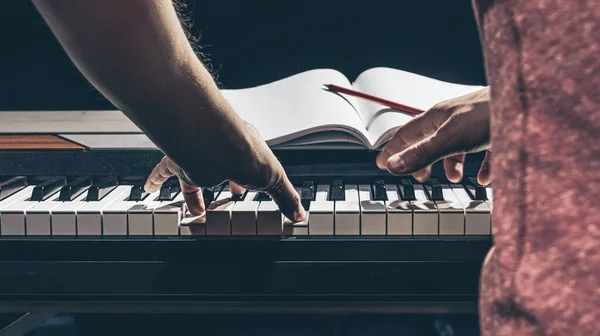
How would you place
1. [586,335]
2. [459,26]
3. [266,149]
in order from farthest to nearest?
[459,26] < [266,149] < [586,335]

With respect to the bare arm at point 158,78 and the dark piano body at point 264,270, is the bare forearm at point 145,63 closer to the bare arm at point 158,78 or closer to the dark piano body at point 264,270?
the bare arm at point 158,78

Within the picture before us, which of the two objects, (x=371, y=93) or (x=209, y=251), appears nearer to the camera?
(x=209, y=251)

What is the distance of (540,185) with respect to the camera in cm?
34

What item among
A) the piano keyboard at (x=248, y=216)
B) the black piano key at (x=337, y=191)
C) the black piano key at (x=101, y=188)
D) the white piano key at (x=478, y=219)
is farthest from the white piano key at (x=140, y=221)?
the white piano key at (x=478, y=219)

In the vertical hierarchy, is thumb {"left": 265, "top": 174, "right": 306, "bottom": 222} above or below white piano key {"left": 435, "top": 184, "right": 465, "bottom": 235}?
above

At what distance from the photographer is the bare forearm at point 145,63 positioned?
1.76 feet

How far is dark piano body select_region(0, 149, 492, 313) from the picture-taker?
1.07 m

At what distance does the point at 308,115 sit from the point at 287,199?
219 mm

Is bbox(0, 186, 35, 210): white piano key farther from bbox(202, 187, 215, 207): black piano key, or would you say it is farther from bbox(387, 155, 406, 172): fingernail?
bbox(387, 155, 406, 172): fingernail

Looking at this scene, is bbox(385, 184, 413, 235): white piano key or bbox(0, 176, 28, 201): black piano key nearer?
bbox(385, 184, 413, 235): white piano key

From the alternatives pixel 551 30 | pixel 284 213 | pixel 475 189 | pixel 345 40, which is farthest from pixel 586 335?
pixel 345 40

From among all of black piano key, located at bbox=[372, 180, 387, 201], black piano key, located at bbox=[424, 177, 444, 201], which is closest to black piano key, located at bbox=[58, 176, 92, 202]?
black piano key, located at bbox=[372, 180, 387, 201]

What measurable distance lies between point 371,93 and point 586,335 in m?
0.99

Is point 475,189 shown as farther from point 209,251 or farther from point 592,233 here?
point 592,233
